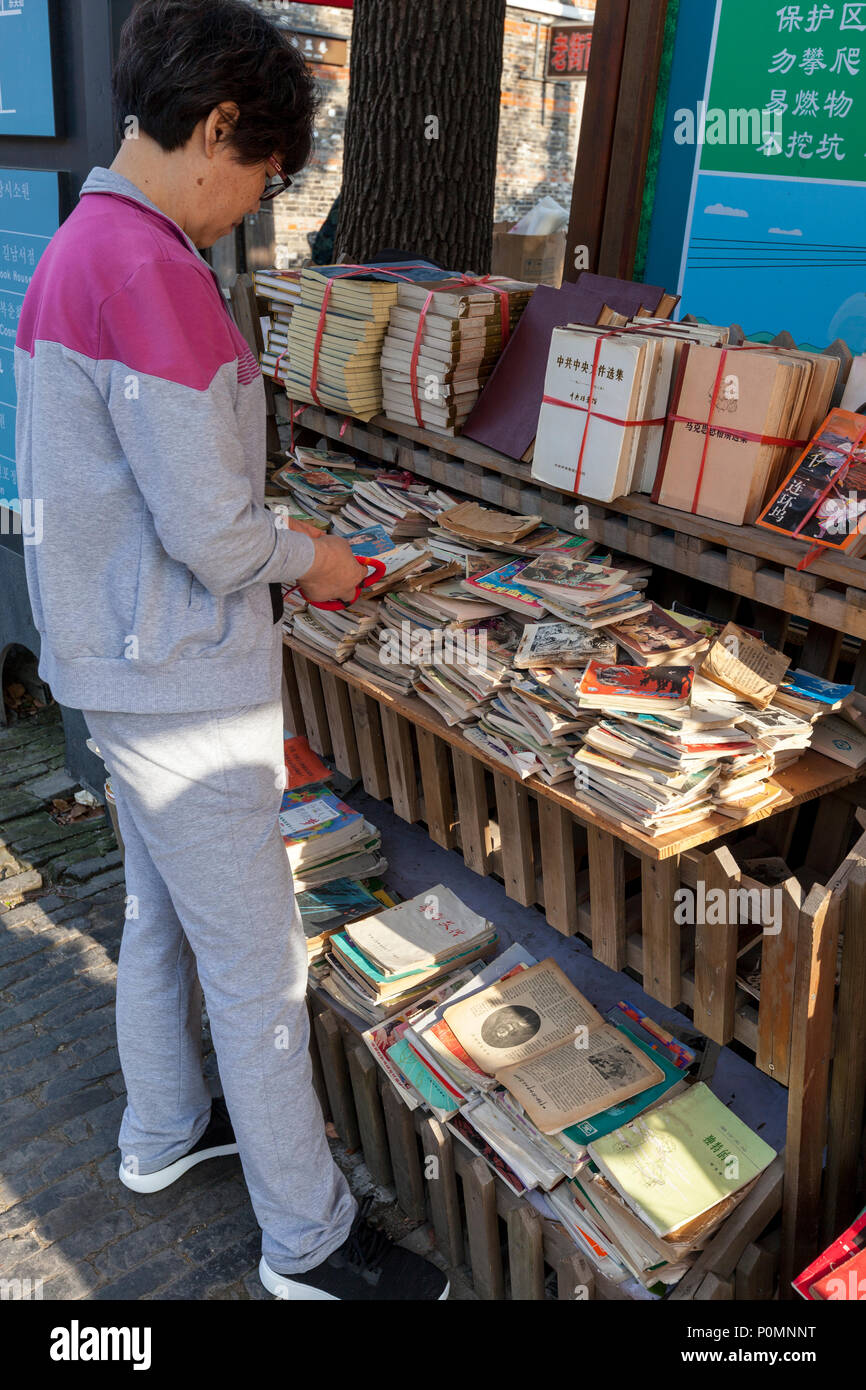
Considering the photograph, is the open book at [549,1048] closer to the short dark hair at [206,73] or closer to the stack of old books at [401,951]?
the stack of old books at [401,951]

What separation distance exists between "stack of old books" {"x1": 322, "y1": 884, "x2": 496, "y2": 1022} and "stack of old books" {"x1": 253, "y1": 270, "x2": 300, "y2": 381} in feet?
5.61

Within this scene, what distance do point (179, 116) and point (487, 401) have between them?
126cm

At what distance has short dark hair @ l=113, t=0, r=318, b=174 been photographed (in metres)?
1.84

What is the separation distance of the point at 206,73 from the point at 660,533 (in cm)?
137

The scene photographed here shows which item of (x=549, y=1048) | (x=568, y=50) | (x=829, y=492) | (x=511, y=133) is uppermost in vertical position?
(x=568, y=50)

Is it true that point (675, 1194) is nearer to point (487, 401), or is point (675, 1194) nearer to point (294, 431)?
point (487, 401)

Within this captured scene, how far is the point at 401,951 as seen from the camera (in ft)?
9.70

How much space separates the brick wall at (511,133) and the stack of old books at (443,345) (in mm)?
11709

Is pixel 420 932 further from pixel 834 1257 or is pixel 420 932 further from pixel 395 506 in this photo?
pixel 834 1257

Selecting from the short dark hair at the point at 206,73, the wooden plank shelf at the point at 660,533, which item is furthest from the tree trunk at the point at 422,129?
the short dark hair at the point at 206,73

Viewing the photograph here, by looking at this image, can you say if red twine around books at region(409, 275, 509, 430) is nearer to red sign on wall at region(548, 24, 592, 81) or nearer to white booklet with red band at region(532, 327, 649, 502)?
white booklet with red band at region(532, 327, 649, 502)

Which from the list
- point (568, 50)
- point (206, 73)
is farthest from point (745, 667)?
point (568, 50)

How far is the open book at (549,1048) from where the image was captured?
2.47 m

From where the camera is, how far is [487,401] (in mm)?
2979
